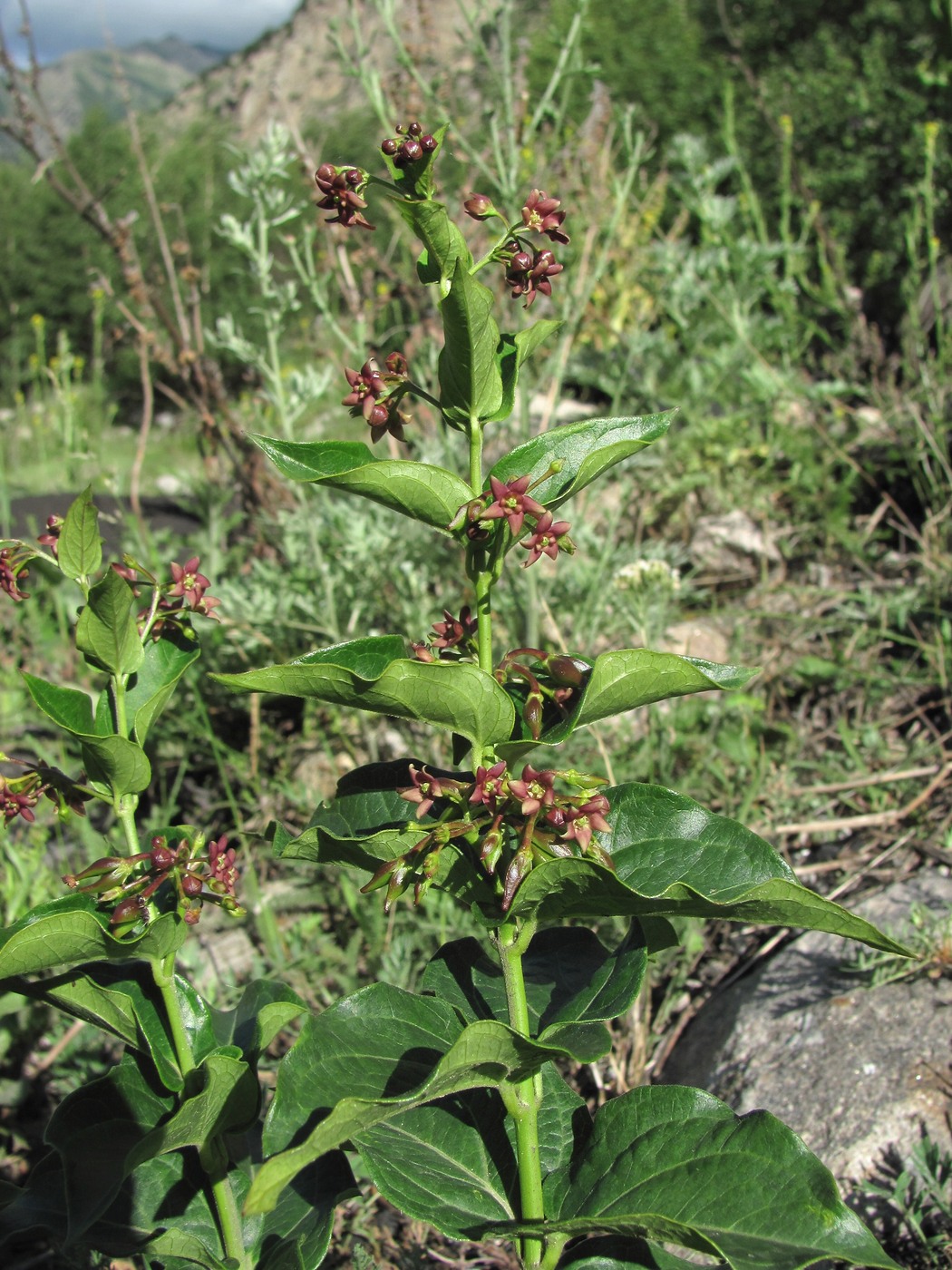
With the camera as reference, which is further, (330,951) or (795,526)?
(795,526)

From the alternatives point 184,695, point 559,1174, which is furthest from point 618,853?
point 184,695

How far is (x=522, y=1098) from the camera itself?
114cm

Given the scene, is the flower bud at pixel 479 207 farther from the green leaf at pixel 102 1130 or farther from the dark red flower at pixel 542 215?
the green leaf at pixel 102 1130

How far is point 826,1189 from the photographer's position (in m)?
0.96

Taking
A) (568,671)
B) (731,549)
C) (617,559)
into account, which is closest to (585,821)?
(568,671)

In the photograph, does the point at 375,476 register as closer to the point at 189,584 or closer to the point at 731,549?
the point at 189,584

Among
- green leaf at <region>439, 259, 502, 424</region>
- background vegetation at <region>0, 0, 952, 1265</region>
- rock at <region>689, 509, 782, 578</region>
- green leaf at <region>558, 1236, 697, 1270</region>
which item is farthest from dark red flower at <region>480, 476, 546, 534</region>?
rock at <region>689, 509, 782, 578</region>

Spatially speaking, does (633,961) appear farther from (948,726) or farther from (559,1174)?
(948,726)

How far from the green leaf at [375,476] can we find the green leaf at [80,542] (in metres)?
0.27

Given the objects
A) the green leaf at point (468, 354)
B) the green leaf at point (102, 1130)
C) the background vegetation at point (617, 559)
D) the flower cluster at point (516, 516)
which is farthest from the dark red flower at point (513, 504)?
the background vegetation at point (617, 559)

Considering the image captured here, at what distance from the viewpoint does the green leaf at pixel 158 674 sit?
48.4 inches

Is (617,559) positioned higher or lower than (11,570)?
lower

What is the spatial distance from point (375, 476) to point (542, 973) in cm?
70

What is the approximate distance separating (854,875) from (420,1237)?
1.20m
